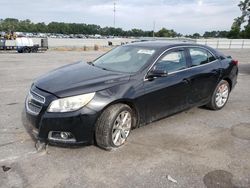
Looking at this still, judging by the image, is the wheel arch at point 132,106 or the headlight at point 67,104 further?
the wheel arch at point 132,106

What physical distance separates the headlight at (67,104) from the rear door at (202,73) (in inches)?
91.3

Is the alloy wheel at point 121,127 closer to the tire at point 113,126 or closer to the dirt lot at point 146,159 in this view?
the tire at point 113,126

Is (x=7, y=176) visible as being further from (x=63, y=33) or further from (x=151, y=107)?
(x=63, y=33)

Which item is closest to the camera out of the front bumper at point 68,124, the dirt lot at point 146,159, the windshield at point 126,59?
the dirt lot at point 146,159

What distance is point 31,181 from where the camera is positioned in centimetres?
337

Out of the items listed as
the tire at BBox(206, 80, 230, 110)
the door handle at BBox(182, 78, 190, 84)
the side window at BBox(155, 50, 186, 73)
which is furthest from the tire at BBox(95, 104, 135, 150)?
the tire at BBox(206, 80, 230, 110)

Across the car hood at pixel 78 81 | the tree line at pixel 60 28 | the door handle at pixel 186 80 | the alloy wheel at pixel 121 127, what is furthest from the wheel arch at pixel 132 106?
the tree line at pixel 60 28

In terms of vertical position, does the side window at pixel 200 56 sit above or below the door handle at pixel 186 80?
above

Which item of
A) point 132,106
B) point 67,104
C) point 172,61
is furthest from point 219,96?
point 67,104

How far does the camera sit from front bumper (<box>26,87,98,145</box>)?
12.5 feet

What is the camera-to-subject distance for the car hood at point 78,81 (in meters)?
3.98

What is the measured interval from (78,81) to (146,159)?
146 cm

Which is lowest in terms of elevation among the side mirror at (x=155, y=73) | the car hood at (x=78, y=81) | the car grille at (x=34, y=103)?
the car grille at (x=34, y=103)

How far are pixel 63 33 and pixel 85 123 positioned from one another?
137 meters
